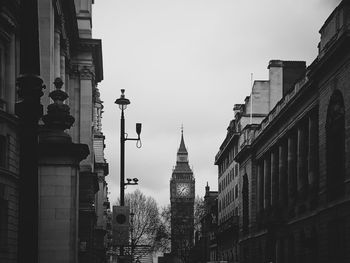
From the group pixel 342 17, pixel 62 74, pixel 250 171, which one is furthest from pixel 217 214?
pixel 342 17

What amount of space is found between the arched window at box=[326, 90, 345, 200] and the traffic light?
682 inches

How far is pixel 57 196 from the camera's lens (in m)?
30.2

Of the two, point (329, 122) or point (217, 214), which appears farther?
point (217, 214)

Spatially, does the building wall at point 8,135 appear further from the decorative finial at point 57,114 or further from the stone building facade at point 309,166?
the stone building facade at point 309,166

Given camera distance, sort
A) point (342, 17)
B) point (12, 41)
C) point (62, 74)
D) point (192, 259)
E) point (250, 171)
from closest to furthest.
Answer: point (12, 41)
point (342, 17)
point (62, 74)
point (250, 171)
point (192, 259)

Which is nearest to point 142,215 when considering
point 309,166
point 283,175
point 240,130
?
point 240,130

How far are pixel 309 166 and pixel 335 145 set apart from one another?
6747 mm

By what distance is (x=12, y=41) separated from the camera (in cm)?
Result: 2914

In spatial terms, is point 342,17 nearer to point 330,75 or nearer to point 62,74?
point 330,75

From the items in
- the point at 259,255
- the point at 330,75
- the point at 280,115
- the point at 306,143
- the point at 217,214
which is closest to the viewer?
the point at 330,75

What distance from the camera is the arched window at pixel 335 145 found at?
136 feet

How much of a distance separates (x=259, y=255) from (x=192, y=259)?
84744mm

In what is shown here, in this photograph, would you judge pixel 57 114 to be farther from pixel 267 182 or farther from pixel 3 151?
pixel 267 182

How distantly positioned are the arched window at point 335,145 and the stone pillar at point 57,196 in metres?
15.7
